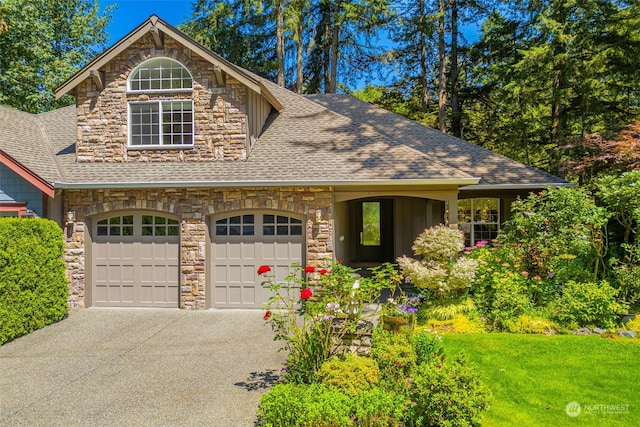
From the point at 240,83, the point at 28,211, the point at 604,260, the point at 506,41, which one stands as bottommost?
the point at 604,260

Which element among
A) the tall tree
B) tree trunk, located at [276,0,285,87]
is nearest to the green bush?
tree trunk, located at [276,0,285,87]

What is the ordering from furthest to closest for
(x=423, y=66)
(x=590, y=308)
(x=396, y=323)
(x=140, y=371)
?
(x=423, y=66)
(x=590, y=308)
(x=396, y=323)
(x=140, y=371)

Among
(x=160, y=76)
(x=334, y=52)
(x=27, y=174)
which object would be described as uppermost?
(x=334, y=52)

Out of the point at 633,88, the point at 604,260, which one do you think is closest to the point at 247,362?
the point at 604,260

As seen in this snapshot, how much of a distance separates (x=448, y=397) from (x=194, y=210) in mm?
7565

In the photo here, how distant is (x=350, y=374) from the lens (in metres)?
5.02

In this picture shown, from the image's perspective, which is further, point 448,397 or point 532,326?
point 532,326

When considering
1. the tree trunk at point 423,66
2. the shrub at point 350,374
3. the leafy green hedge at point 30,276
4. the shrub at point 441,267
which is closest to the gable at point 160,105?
the leafy green hedge at point 30,276

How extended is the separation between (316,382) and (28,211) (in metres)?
8.58

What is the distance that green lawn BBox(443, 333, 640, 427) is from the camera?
491 centimetres

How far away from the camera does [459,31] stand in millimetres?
23031

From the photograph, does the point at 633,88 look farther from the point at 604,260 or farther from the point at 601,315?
the point at 601,315

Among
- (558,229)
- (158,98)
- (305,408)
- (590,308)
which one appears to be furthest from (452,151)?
(305,408)
